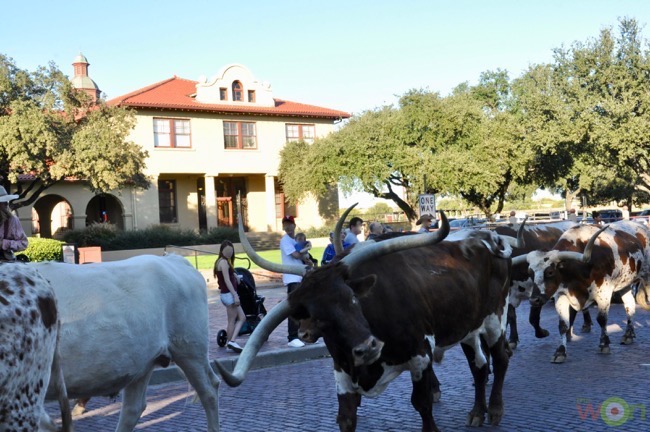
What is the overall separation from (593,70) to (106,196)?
1167 inches

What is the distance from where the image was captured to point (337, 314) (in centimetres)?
480

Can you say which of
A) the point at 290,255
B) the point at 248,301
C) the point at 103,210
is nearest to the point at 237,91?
the point at 103,210

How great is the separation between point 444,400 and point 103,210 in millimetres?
42603

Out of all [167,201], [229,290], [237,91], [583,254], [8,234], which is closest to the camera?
[8,234]

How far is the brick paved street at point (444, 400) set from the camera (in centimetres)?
709

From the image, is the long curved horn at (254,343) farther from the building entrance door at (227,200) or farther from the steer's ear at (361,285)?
the building entrance door at (227,200)

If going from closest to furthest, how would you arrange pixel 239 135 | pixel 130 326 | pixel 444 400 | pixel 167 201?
pixel 130 326 < pixel 444 400 < pixel 167 201 < pixel 239 135

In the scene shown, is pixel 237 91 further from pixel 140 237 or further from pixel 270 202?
pixel 140 237

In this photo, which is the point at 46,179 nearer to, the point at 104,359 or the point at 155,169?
the point at 155,169

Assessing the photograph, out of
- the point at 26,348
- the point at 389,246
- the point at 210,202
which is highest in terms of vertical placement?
the point at 210,202

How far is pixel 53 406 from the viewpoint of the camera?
8.26 metres

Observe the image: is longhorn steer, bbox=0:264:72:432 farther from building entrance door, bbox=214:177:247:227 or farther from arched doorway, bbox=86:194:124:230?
building entrance door, bbox=214:177:247:227

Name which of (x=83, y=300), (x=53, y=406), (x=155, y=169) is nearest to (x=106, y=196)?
(x=155, y=169)

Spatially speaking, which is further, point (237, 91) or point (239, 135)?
point (237, 91)
